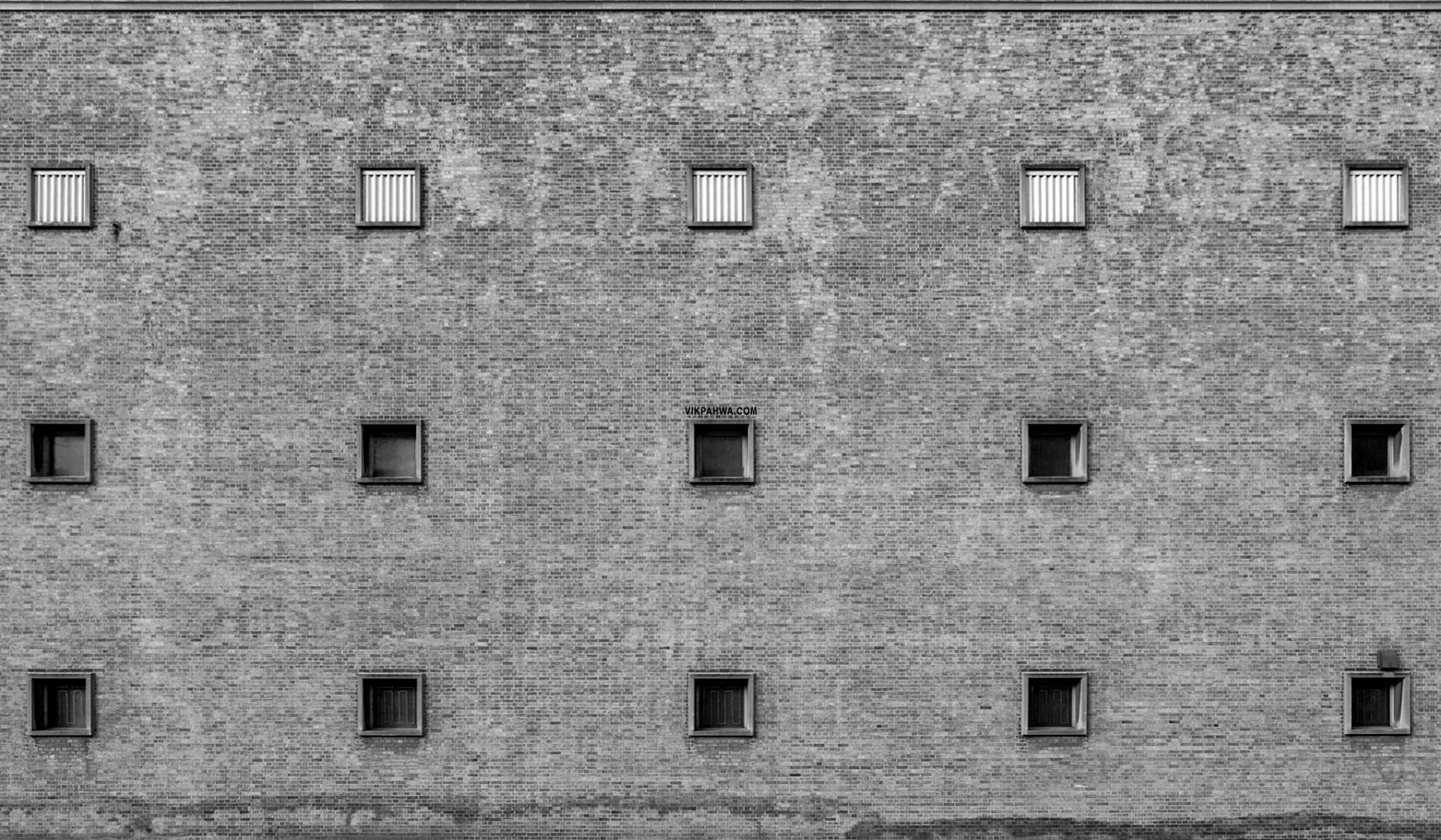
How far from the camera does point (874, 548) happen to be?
1892 centimetres

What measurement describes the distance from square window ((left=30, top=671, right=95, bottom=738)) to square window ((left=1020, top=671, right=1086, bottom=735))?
13.2 metres

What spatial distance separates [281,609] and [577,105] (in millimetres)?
8360

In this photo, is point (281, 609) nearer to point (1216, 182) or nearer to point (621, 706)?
point (621, 706)

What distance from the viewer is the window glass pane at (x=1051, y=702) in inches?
745

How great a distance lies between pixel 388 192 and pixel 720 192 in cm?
478

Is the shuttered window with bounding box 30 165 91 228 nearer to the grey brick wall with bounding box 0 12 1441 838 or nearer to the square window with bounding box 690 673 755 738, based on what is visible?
the grey brick wall with bounding box 0 12 1441 838

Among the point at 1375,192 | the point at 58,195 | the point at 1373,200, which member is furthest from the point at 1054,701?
the point at 58,195

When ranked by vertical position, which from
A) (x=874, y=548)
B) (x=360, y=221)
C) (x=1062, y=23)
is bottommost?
(x=874, y=548)

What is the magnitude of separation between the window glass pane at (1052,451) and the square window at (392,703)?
9328mm

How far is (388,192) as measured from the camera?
750 inches

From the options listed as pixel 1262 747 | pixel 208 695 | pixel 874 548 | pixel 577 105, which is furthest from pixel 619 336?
pixel 1262 747

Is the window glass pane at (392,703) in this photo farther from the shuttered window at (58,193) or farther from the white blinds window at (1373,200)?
the white blinds window at (1373,200)

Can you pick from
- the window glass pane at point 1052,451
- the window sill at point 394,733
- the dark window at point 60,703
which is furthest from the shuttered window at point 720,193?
the dark window at point 60,703

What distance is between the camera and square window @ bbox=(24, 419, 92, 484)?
18.7 m
